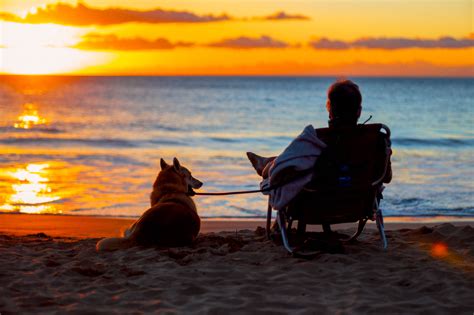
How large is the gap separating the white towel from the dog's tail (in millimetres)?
1732

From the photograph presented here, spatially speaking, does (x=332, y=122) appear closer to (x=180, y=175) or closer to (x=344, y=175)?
(x=344, y=175)

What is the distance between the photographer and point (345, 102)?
575 centimetres

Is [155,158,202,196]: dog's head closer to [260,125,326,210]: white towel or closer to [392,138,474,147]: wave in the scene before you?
[260,125,326,210]: white towel

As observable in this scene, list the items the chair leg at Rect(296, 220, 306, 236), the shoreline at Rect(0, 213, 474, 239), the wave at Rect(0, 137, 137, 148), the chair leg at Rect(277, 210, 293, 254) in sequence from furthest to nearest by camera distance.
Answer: the wave at Rect(0, 137, 137, 148), the shoreline at Rect(0, 213, 474, 239), the chair leg at Rect(296, 220, 306, 236), the chair leg at Rect(277, 210, 293, 254)

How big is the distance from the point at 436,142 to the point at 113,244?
2219 cm

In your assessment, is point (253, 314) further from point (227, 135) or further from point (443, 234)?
point (227, 135)

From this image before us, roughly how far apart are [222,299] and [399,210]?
679 cm

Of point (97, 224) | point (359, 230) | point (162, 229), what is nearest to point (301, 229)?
point (359, 230)

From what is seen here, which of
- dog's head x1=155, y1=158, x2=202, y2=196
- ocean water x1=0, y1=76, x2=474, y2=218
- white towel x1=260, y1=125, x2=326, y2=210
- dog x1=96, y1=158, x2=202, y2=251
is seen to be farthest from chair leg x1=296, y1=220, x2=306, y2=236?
ocean water x1=0, y1=76, x2=474, y2=218

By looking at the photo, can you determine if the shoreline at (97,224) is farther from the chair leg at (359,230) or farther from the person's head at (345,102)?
the person's head at (345,102)

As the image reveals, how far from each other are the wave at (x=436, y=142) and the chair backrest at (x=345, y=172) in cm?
2066

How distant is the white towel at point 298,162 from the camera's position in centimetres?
570

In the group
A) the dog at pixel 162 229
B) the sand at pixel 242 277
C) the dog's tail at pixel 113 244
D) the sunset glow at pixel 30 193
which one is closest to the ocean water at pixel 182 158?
the sunset glow at pixel 30 193

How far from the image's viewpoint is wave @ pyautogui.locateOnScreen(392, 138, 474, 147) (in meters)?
25.8
